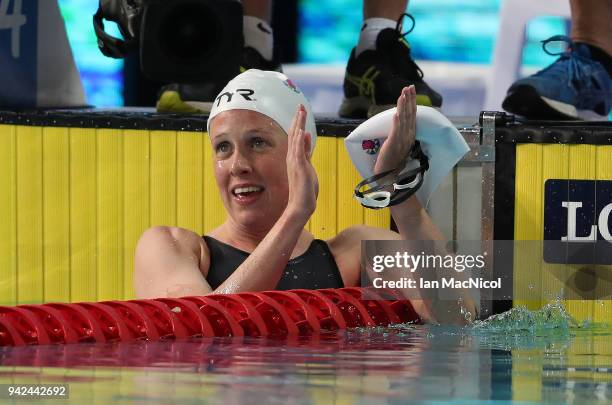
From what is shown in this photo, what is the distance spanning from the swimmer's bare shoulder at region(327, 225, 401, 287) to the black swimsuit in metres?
0.02

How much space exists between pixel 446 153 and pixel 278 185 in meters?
0.46

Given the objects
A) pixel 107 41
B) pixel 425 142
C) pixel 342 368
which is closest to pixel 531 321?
pixel 425 142

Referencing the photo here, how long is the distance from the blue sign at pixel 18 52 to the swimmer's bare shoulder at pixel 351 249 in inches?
50.7

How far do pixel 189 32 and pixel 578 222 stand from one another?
48.2 inches

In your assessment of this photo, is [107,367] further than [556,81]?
No

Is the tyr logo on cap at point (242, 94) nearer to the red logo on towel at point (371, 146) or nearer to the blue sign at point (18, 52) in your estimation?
the red logo on towel at point (371, 146)

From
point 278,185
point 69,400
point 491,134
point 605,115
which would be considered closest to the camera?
point 69,400

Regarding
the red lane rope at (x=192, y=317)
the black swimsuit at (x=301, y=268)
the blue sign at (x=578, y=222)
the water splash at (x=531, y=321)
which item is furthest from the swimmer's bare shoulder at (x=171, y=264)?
the blue sign at (x=578, y=222)

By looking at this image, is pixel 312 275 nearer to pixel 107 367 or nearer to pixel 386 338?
pixel 386 338

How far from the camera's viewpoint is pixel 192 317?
3174mm

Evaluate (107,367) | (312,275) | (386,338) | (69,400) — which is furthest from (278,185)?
(69,400)

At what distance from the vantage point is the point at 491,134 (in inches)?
144

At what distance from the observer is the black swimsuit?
11.6 feet

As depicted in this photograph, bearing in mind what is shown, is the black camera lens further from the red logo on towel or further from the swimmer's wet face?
the red logo on towel
